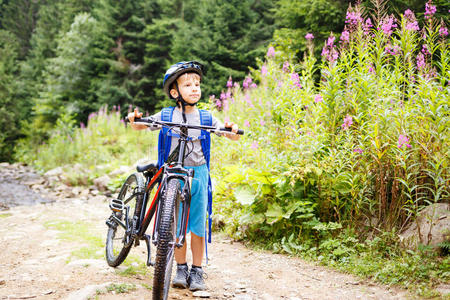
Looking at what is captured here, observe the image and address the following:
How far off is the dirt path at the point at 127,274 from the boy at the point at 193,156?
17 cm

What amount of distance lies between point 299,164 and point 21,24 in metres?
36.5

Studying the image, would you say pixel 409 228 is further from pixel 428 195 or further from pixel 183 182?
pixel 183 182

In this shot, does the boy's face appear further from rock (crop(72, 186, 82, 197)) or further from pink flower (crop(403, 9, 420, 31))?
rock (crop(72, 186, 82, 197))

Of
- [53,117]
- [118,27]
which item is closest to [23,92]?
[53,117]

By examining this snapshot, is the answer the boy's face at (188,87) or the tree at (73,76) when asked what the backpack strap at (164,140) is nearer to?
the boy's face at (188,87)

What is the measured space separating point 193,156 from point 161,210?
60 centimetres

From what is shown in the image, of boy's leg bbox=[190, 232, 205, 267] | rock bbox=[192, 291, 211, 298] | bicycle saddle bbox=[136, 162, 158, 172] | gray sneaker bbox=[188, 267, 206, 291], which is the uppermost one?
bicycle saddle bbox=[136, 162, 158, 172]

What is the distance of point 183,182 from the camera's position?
→ 2.71 metres

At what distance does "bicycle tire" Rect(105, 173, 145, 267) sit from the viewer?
3.08 metres

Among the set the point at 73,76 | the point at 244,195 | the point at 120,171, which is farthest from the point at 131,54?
the point at 244,195

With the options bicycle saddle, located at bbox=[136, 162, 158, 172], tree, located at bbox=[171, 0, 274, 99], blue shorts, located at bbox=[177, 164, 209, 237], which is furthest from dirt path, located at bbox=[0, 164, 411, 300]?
tree, located at bbox=[171, 0, 274, 99]

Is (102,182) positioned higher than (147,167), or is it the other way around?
(147,167)

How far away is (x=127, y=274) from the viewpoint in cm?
326

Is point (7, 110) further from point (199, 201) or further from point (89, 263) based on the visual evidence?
point (199, 201)
